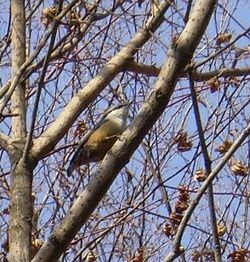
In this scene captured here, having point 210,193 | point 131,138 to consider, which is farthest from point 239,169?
point 210,193

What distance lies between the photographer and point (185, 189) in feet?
7.70

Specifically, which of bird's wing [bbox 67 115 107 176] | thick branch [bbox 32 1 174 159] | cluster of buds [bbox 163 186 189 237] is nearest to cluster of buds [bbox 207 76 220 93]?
thick branch [bbox 32 1 174 159]

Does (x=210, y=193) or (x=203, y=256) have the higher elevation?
(x=203, y=256)

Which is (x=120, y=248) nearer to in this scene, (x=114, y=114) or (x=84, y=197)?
(x=114, y=114)

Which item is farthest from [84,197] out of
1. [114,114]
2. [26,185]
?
[114,114]

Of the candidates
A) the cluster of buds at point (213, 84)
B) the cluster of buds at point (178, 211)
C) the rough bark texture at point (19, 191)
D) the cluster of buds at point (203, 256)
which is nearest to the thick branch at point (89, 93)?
the rough bark texture at point (19, 191)

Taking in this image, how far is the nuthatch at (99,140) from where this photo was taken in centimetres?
268

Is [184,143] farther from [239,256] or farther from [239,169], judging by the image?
[239,256]

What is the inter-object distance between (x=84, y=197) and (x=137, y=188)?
5.63 feet

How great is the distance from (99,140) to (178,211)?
56 cm

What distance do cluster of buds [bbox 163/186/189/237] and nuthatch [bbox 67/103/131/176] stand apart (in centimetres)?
41

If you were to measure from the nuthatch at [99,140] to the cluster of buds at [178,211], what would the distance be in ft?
1.34

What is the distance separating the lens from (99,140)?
268 centimetres

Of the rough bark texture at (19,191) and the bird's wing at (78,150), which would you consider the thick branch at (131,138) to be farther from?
the bird's wing at (78,150)
